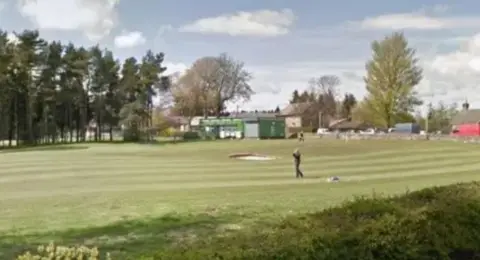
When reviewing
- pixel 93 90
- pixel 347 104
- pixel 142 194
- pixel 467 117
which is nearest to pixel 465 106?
pixel 467 117

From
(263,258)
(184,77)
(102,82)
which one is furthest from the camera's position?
(184,77)

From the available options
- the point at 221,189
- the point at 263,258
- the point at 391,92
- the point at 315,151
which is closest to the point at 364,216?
the point at 263,258

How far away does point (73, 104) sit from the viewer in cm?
9531

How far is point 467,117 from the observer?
374ft

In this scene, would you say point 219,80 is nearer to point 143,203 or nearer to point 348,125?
point 348,125

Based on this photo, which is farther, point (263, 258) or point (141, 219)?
point (141, 219)

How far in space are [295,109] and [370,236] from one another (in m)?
146

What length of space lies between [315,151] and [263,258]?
56965 millimetres

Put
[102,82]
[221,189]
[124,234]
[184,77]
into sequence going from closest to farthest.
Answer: [124,234], [221,189], [102,82], [184,77]

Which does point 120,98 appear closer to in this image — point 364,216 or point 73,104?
point 73,104

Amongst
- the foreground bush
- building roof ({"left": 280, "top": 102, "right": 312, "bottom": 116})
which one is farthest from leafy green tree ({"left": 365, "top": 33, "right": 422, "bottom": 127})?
the foreground bush

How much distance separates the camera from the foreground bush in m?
5.09

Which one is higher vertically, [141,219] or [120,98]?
[120,98]

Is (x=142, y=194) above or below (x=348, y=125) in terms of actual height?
below
